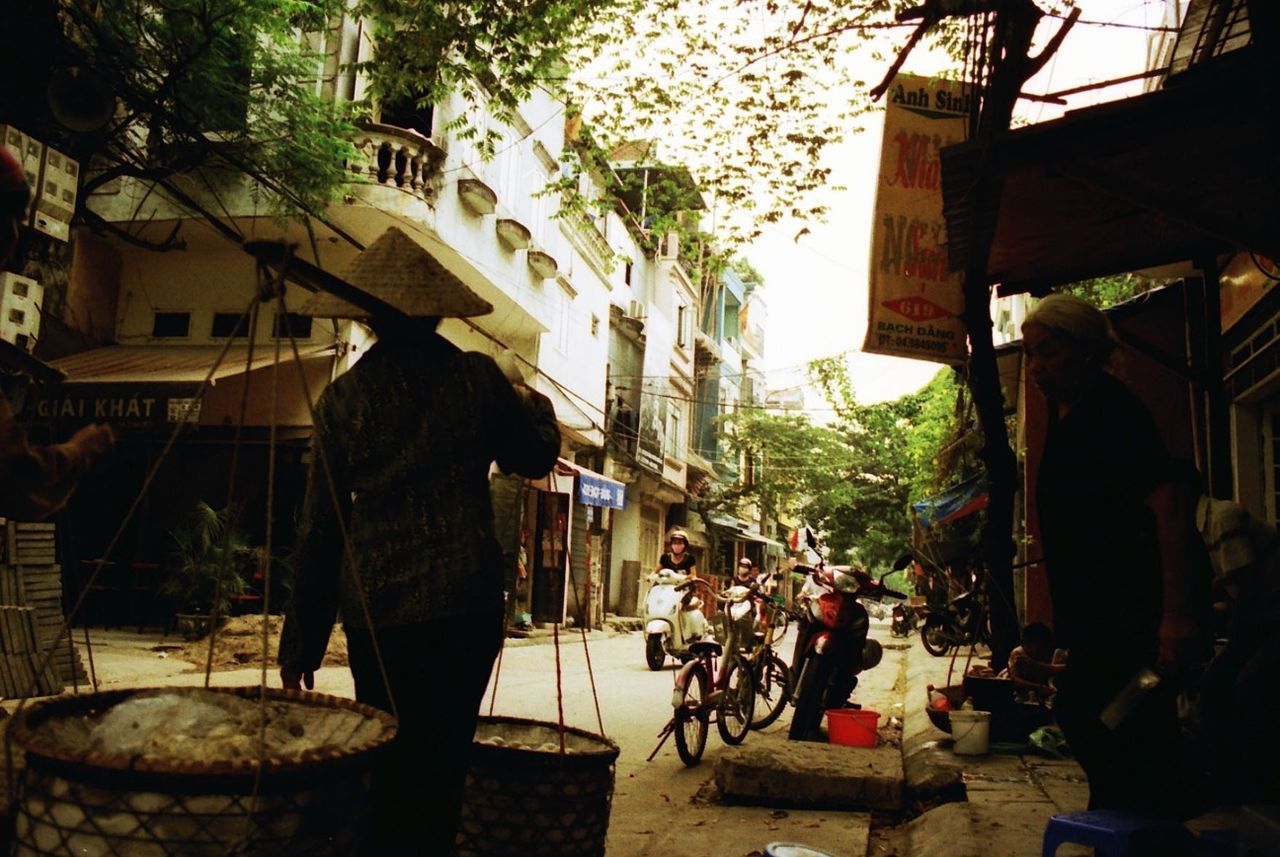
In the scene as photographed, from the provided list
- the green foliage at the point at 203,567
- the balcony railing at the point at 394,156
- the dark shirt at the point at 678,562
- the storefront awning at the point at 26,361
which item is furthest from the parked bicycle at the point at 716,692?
the balcony railing at the point at 394,156

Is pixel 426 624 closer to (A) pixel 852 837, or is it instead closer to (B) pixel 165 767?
(B) pixel 165 767

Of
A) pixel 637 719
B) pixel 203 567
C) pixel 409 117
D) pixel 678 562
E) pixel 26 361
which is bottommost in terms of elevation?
pixel 637 719

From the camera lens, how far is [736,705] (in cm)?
671

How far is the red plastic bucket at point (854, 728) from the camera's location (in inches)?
251

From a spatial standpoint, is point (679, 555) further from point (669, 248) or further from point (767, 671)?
point (669, 248)

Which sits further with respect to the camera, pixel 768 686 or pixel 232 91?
pixel 232 91

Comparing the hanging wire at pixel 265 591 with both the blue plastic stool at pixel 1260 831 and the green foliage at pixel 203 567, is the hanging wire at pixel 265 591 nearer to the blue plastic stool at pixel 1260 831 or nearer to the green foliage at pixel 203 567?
the blue plastic stool at pixel 1260 831

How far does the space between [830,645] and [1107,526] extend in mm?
4510

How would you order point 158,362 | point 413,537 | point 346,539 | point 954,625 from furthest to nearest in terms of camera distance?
point 954,625
point 158,362
point 413,537
point 346,539

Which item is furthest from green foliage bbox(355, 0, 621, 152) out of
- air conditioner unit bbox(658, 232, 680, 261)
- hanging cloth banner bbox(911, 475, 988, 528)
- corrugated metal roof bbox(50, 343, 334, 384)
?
air conditioner unit bbox(658, 232, 680, 261)

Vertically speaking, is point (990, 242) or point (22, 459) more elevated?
point (990, 242)

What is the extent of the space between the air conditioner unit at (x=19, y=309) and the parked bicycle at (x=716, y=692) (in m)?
4.82

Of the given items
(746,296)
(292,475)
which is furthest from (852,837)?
(746,296)

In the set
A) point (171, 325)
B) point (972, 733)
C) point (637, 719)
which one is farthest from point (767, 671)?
point (171, 325)
